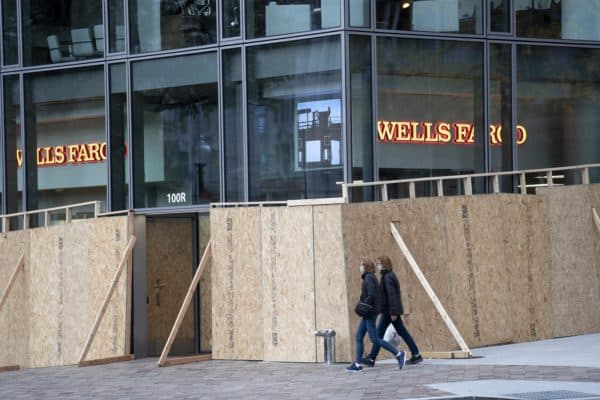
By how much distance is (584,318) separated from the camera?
20250mm

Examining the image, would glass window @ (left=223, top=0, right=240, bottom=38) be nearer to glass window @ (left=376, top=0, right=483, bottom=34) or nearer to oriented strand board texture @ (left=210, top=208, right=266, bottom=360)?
glass window @ (left=376, top=0, right=483, bottom=34)

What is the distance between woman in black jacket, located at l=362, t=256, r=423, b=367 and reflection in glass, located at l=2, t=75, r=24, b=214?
9.44m

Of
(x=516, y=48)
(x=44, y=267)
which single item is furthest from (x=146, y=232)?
(x=516, y=48)

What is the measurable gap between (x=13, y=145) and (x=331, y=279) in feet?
28.3

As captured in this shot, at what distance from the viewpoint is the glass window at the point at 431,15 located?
2030 cm

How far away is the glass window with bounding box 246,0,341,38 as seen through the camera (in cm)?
2005

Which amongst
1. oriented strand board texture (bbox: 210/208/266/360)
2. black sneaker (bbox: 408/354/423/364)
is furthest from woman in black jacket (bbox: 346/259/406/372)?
oriented strand board texture (bbox: 210/208/266/360)

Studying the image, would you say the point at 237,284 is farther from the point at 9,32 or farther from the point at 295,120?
the point at 9,32

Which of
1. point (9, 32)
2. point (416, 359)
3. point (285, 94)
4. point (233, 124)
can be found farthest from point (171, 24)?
point (416, 359)

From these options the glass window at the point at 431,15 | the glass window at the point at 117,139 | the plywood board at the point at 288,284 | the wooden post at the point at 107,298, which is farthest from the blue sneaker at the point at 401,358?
the glass window at the point at 117,139

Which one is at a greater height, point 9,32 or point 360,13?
point 9,32

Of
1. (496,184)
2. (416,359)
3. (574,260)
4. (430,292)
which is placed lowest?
(416,359)

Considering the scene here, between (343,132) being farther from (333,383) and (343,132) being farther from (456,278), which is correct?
(333,383)

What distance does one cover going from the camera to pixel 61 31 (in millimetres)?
23031
